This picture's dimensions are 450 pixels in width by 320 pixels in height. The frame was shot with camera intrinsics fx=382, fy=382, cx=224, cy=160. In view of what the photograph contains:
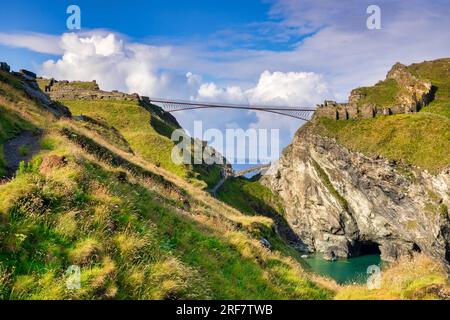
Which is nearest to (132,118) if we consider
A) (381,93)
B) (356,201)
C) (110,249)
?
(356,201)

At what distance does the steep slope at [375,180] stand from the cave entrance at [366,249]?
358mm

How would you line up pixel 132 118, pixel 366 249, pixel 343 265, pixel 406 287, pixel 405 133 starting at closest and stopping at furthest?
pixel 406 287 < pixel 132 118 < pixel 405 133 < pixel 343 265 < pixel 366 249

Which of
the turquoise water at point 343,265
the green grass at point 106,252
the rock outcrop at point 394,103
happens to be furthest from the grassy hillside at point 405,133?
the green grass at point 106,252

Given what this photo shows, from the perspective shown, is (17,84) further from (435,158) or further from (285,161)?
(285,161)

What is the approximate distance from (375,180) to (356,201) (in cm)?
1364

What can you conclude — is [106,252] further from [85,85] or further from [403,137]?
[85,85]

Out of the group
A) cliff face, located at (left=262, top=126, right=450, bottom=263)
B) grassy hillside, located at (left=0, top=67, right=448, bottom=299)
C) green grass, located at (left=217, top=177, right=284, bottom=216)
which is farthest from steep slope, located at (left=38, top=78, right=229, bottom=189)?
grassy hillside, located at (left=0, top=67, right=448, bottom=299)

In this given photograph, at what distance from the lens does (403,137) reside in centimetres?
12175

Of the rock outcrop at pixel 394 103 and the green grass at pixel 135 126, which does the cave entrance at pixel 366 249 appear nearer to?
the rock outcrop at pixel 394 103

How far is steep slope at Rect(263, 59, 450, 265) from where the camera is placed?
10906cm

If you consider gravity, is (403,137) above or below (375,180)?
above

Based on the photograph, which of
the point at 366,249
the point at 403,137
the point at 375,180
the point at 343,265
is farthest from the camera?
the point at 366,249

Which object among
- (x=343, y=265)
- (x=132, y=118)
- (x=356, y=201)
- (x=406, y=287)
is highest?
(x=132, y=118)
